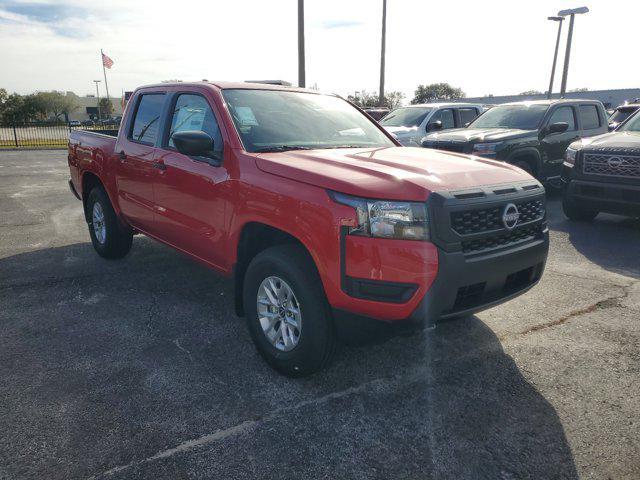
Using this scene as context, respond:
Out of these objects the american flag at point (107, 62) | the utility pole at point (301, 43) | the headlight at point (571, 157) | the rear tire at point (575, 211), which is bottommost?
the rear tire at point (575, 211)

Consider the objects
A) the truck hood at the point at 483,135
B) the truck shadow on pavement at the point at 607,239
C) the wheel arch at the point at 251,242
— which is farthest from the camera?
the truck hood at the point at 483,135

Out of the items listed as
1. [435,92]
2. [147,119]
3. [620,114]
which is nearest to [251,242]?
[147,119]

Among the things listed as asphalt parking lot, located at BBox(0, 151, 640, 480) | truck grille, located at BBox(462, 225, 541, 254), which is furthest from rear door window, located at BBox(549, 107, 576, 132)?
truck grille, located at BBox(462, 225, 541, 254)

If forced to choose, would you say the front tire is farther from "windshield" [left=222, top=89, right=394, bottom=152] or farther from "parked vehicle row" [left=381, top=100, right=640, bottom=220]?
"parked vehicle row" [left=381, top=100, right=640, bottom=220]

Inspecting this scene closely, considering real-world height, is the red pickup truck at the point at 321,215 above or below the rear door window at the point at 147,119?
below

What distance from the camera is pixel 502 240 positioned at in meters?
2.91

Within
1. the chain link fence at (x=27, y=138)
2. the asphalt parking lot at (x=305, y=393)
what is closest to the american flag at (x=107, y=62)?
the chain link fence at (x=27, y=138)

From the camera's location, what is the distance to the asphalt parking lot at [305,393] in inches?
93.9

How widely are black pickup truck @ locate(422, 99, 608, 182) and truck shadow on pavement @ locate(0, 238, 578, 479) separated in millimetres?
5341

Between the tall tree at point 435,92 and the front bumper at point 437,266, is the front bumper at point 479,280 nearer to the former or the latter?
the front bumper at point 437,266

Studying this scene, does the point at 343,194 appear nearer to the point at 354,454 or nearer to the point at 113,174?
the point at 354,454

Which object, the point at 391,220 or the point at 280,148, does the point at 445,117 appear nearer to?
the point at 280,148

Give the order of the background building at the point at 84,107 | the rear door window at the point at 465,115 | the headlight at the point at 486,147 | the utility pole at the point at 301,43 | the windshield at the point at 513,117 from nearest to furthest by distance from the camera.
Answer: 1. the headlight at the point at 486,147
2. the windshield at the point at 513,117
3. the rear door window at the point at 465,115
4. the utility pole at the point at 301,43
5. the background building at the point at 84,107

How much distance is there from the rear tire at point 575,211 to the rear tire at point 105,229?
6090mm
